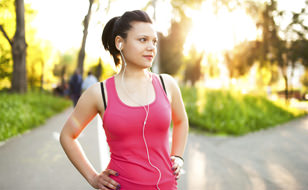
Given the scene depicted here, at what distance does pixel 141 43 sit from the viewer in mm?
1927

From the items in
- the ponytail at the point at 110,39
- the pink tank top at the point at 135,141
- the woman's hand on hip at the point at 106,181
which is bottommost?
Result: the woman's hand on hip at the point at 106,181

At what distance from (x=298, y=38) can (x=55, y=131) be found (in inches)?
747

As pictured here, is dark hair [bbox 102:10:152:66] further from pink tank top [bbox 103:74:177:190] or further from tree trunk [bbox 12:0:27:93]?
tree trunk [bbox 12:0:27:93]

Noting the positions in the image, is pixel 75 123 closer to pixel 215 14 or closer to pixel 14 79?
pixel 14 79

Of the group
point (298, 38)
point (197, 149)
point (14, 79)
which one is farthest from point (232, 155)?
point (298, 38)

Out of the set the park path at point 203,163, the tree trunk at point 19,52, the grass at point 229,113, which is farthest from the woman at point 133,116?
the tree trunk at point 19,52

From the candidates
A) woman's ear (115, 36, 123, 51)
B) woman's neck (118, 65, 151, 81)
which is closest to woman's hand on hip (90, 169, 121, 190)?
woman's neck (118, 65, 151, 81)

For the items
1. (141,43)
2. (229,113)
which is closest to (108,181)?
(141,43)

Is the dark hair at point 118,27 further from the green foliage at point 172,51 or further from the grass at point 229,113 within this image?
the green foliage at point 172,51

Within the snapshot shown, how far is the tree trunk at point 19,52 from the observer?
1641 cm

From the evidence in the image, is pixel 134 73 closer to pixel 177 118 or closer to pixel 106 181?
pixel 177 118

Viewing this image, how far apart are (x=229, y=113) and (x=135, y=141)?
39.1ft

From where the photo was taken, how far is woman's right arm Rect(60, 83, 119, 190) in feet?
6.30

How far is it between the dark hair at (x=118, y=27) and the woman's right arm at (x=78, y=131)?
0.33m
